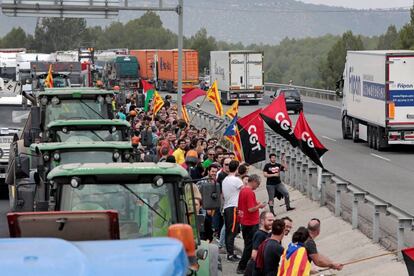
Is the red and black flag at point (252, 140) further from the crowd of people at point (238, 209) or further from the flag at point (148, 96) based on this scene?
the flag at point (148, 96)

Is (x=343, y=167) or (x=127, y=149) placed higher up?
(x=127, y=149)

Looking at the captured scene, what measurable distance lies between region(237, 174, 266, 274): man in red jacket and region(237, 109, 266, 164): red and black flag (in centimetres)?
711

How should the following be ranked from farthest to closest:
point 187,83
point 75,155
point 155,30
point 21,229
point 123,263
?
point 155,30 → point 187,83 → point 75,155 → point 21,229 → point 123,263

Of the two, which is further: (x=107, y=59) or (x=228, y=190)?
(x=107, y=59)

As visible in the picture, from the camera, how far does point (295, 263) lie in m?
11.4

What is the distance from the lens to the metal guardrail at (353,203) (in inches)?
680

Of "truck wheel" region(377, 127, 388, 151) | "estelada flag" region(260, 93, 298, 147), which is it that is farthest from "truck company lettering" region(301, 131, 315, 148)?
"truck wheel" region(377, 127, 388, 151)

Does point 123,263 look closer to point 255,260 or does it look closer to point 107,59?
point 255,260

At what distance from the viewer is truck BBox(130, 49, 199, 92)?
87.2 meters

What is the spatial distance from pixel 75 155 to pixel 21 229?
7.41m

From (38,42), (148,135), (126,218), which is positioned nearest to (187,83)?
(148,135)

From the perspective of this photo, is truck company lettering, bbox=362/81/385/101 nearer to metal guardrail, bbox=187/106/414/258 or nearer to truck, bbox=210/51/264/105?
metal guardrail, bbox=187/106/414/258

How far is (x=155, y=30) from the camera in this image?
198 meters

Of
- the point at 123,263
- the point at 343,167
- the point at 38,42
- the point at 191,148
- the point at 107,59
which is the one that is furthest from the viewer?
the point at 38,42
